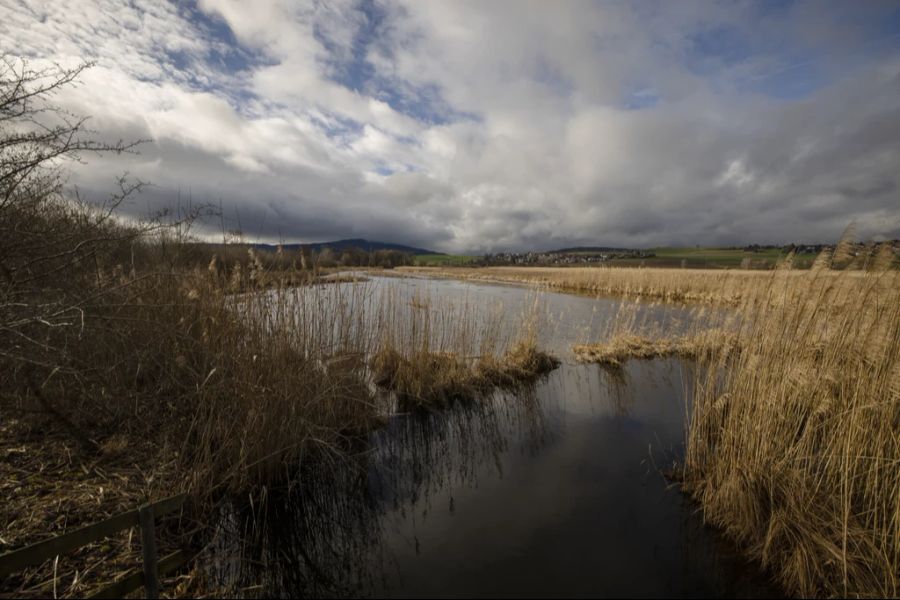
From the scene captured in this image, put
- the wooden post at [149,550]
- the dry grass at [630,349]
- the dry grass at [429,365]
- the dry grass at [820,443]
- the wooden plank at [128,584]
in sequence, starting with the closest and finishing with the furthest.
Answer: the wooden plank at [128,584] → the wooden post at [149,550] → the dry grass at [820,443] → the dry grass at [429,365] → the dry grass at [630,349]

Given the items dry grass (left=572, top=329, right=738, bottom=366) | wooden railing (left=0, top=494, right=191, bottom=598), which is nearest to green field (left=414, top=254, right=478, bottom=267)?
dry grass (left=572, top=329, right=738, bottom=366)

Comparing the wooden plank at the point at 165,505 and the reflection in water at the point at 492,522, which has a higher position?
the wooden plank at the point at 165,505

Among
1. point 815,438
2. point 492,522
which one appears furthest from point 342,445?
point 815,438

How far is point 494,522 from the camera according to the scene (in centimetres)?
462

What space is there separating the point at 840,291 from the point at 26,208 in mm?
9068

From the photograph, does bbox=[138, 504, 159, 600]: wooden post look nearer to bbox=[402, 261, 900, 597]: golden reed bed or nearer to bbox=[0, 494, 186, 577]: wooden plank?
bbox=[0, 494, 186, 577]: wooden plank

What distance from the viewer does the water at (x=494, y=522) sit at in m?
3.76

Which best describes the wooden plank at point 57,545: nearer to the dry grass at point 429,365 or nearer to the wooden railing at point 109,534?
the wooden railing at point 109,534

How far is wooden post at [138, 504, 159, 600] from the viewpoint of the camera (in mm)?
2660

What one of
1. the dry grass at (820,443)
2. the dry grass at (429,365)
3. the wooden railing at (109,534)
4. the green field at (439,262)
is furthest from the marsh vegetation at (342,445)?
the green field at (439,262)

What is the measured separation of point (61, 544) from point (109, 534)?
0.26m

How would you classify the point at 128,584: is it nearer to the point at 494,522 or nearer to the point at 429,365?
the point at 494,522

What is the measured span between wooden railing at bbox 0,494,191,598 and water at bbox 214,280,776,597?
3.95ft

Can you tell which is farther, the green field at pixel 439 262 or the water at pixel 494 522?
the green field at pixel 439 262
